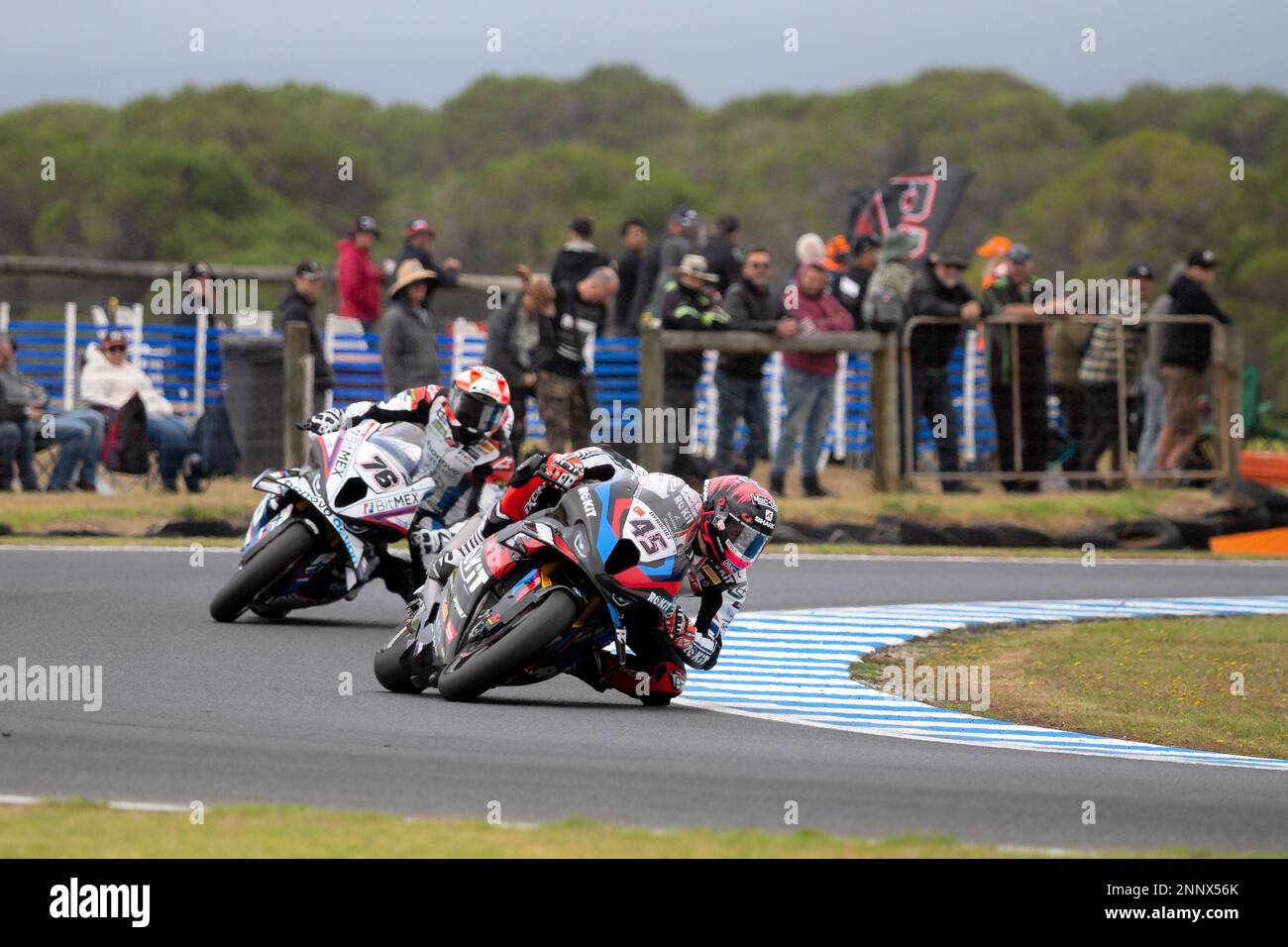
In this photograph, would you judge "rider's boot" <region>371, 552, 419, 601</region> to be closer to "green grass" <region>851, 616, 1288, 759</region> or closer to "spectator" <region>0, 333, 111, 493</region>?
"green grass" <region>851, 616, 1288, 759</region>

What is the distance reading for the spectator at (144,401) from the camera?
60.7 ft

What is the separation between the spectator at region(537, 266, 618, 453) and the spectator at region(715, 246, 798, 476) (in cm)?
137

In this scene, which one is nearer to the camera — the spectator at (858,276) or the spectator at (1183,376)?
the spectator at (1183,376)

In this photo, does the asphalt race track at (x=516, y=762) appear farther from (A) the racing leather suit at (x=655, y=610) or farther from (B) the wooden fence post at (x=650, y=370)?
(B) the wooden fence post at (x=650, y=370)

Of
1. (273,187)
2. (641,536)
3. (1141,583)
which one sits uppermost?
(273,187)

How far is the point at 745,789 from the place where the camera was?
7.08 meters

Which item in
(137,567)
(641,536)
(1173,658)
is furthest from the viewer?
(137,567)

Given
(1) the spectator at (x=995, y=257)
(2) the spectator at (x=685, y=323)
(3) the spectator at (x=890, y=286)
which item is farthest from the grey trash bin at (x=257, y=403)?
(1) the spectator at (x=995, y=257)

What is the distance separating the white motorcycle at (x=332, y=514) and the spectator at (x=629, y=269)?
35.3 ft

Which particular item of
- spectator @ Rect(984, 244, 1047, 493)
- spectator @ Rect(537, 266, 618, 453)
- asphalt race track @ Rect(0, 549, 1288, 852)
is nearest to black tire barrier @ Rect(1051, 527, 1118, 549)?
spectator @ Rect(984, 244, 1047, 493)
